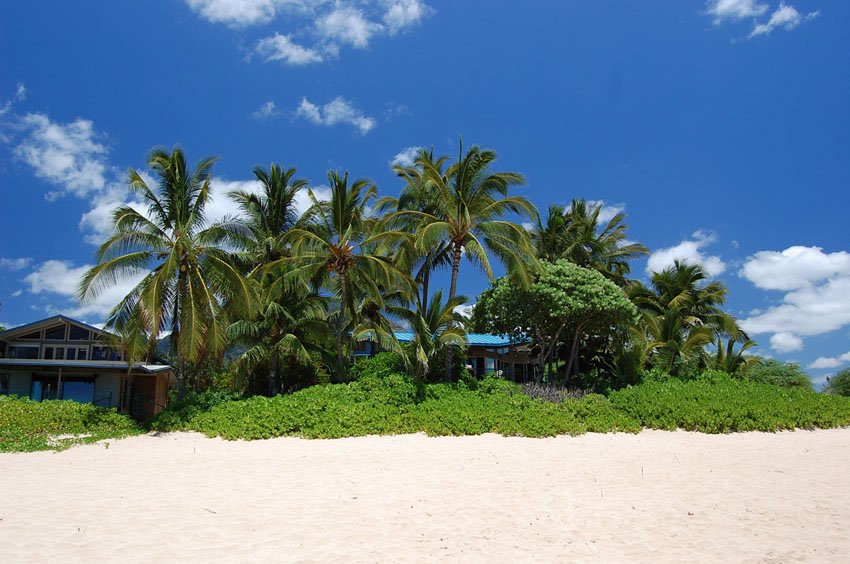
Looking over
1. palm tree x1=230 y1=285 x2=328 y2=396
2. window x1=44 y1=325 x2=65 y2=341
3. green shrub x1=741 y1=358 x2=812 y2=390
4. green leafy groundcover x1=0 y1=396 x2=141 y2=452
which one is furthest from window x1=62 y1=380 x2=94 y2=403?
green shrub x1=741 y1=358 x2=812 y2=390

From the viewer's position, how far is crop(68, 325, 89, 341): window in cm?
2355

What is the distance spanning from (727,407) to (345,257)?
40.0 ft

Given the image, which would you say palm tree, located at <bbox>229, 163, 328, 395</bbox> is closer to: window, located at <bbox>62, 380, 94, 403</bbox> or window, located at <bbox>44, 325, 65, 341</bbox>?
window, located at <bbox>62, 380, 94, 403</bbox>

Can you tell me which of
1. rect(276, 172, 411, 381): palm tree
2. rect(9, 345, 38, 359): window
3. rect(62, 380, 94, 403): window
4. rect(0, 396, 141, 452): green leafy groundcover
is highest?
rect(276, 172, 411, 381): palm tree

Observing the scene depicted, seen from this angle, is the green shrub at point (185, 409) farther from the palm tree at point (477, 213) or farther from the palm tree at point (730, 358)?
the palm tree at point (730, 358)

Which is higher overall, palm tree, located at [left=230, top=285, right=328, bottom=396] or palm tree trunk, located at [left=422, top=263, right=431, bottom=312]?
palm tree trunk, located at [left=422, top=263, right=431, bottom=312]

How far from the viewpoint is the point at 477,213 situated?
20.4 meters

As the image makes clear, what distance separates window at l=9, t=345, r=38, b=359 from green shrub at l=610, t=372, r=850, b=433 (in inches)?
879

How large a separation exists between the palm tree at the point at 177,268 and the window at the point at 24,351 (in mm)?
8965

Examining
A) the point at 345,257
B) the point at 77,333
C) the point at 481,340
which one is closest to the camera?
the point at 345,257

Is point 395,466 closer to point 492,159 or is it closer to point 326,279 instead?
point 326,279

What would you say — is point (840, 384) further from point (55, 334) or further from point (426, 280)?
point (55, 334)

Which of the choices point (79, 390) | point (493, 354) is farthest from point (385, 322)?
point (79, 390)

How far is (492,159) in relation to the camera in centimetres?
2059
